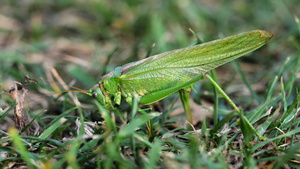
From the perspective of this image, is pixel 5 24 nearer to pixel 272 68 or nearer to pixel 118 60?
pixel 118 60

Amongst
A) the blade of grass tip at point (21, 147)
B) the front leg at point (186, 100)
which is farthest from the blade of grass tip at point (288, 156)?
the blade of grass tip at point (21, 147)

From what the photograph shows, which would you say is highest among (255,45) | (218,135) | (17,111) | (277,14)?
(277,14)

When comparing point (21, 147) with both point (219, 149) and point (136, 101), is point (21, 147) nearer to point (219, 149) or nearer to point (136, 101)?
point (136, 101)

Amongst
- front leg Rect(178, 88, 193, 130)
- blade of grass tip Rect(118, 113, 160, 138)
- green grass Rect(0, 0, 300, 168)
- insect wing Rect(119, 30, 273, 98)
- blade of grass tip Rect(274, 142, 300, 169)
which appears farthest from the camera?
front leg Rect(178, 88, 193, 130)

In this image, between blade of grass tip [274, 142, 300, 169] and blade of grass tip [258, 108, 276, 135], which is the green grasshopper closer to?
blade of grass tip [258, 108, 276, 135]

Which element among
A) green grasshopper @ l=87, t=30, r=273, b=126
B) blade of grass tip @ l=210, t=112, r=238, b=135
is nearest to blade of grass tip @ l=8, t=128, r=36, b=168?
green grasshopper @ l=87, t=30, r=273, b=126

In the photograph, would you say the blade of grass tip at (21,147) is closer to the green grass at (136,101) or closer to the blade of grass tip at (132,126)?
the green grass at (136,101)

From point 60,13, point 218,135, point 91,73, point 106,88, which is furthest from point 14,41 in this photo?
point 218,135
